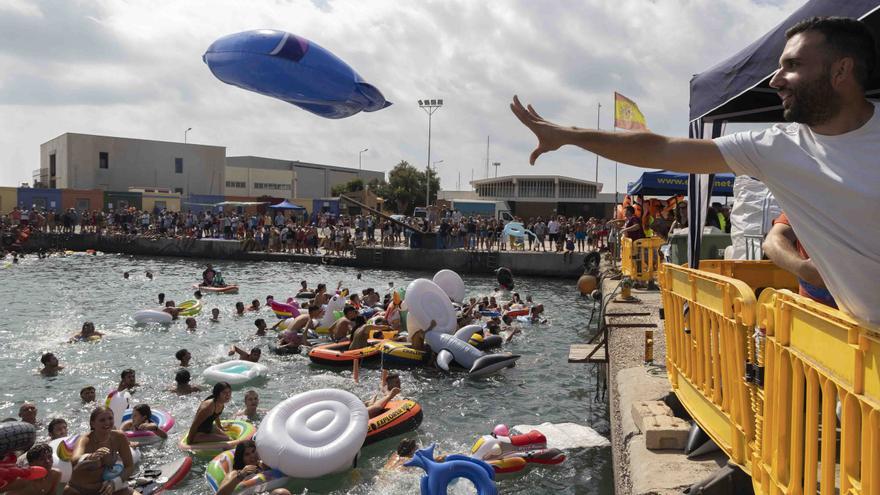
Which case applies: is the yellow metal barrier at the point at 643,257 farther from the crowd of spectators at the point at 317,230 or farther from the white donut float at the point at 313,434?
the crowd of spectators at the point at 317,230

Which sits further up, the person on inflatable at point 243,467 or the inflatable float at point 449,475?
the inflatable float at point 449,475

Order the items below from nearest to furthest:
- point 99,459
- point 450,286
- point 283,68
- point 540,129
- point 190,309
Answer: point 540,129 < point 99,459 < point 283,68 < point 190,309 < point 450,286

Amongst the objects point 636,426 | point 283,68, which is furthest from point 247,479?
point 283,68

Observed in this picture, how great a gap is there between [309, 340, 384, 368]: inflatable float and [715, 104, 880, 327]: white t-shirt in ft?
35.6

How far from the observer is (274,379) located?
1200cm

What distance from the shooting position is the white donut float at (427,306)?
12.9 meters

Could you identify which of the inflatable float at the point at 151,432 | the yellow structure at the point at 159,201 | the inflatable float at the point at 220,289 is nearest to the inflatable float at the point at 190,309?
the inflatable float at the point at 220,289

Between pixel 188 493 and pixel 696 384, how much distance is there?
5.64 metres

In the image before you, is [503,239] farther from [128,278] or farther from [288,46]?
[288,46]

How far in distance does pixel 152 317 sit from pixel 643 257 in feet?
39.5

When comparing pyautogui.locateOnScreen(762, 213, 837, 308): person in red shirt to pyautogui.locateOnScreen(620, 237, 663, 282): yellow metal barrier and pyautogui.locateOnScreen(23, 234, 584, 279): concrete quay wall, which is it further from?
pyautogui.locateOnScreen(23, 234, 584, 279): concrete quay wall

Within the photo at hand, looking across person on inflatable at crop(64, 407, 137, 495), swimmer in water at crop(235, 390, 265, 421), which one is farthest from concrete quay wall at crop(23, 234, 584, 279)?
person on inflatable at crop(64, 407, 137, 495)

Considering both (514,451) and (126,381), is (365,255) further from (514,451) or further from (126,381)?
(514,451)

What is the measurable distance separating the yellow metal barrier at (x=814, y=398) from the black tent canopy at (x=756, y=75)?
1678 mm
